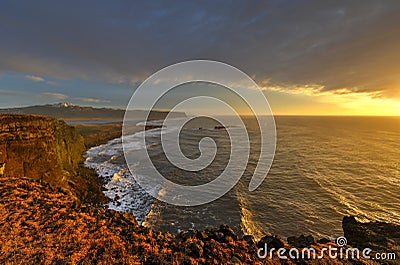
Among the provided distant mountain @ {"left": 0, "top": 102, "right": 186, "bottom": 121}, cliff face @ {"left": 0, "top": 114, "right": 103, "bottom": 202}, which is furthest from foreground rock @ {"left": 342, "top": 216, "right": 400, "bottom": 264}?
distant mountain @ {"left": 0, "top": 102, "right": 186, "bottom": 121}

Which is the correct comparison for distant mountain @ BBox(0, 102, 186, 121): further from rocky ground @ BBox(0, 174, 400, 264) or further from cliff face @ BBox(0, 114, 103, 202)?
rocky ground @ BBox(0, 174, 400, 264)

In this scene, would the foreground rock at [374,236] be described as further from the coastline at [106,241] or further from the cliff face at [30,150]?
the cliff face at [30,150]

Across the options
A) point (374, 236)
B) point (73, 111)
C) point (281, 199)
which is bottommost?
point (281, 199)

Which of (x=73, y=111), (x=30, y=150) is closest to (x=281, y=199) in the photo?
(x=30, y=150)

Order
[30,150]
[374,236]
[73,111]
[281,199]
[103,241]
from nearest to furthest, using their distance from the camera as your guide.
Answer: [103,241]
[374,236]
[30,150]
[281,199]
[73,111]

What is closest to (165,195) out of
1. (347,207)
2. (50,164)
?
(50,164)

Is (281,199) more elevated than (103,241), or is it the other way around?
(103,241)

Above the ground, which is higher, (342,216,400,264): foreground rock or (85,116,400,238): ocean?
(342,216,400,264): foreground rock

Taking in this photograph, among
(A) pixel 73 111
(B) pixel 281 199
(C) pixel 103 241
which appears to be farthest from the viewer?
(A) pixel 73 111

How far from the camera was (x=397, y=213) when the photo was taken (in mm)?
14875

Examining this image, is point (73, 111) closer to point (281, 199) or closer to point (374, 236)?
point (281, 199)

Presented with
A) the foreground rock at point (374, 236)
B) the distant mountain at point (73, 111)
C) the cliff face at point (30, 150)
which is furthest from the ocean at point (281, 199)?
the distant mountain at point (73, 111)

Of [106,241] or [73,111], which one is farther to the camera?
[73,111]

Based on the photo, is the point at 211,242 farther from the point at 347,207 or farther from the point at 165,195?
the point at 347,207
